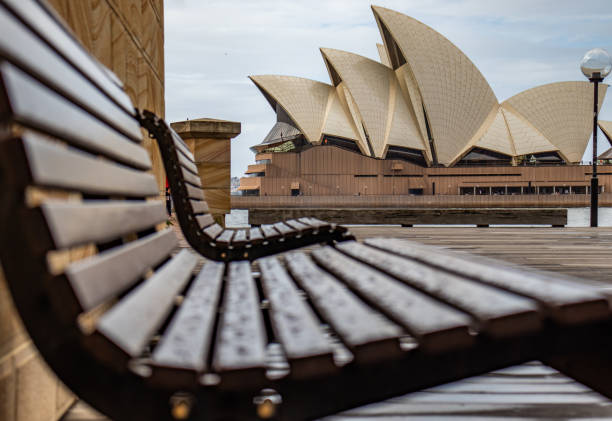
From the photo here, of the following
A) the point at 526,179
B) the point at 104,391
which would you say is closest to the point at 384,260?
the point at 104,391

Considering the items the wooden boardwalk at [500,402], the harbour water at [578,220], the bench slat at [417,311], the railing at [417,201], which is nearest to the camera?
the bench slat at [417,311]

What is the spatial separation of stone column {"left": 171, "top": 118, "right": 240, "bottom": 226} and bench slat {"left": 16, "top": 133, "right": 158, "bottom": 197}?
4042mm

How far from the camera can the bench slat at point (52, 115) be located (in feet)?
1.35

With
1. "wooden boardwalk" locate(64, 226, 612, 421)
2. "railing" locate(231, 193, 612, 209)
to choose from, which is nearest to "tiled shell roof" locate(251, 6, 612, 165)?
"railing" locate(231, 193, 612, 209)

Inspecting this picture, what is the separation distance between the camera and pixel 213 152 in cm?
481

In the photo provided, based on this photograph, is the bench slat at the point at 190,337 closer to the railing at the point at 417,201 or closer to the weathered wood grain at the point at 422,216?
the weathered wood grain at the point at 422,216

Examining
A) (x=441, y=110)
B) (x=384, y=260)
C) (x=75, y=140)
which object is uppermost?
(x=441, y=110)

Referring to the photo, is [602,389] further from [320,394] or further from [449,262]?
[320,394]

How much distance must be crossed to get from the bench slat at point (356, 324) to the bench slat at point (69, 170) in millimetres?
321

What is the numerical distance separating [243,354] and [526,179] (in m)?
33.6

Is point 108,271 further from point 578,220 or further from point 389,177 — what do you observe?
point 389,177

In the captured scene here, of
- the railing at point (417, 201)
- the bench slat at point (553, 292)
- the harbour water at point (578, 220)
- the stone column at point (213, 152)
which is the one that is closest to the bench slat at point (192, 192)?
the bench slat at point (553, 292)

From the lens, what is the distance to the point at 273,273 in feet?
3.26

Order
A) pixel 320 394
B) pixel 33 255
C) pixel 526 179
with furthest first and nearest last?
pixel 526 179, pixel 320 394, pixel 33 255
